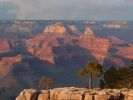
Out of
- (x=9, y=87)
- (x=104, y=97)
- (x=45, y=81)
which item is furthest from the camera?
(x=9, y=87)

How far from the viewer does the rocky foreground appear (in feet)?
205

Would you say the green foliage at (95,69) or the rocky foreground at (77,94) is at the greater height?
the green foliage at (95,69)

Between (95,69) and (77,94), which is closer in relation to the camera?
(77,94)

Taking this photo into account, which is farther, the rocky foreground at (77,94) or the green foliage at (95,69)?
the green foliage at (95,69)

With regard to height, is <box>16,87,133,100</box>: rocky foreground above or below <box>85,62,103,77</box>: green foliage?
below

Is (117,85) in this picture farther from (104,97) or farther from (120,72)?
(104,97)

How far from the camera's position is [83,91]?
6384 cm

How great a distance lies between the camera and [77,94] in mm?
62875

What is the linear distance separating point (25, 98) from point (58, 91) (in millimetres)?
3945

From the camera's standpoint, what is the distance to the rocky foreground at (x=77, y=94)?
205ft

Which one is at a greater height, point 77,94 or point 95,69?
point 95,69

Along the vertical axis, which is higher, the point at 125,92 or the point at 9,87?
the point at 125,92

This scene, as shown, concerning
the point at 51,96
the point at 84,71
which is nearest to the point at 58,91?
the point at 51,96

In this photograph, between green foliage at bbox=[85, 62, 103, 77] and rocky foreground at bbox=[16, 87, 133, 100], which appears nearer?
rocky foreground at bbox=[16, 87, 133, 100]
